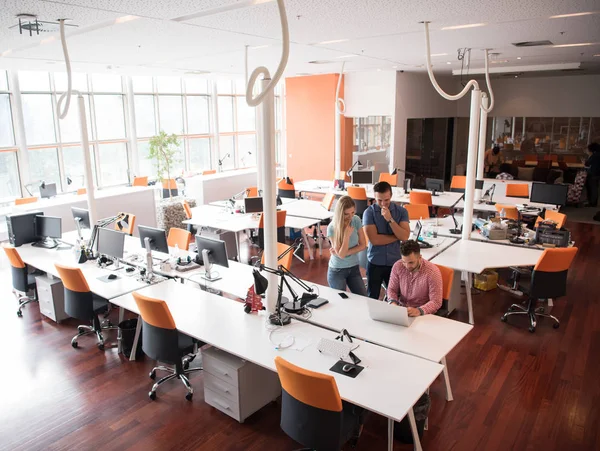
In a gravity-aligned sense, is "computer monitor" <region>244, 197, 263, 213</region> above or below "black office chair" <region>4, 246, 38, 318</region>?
above

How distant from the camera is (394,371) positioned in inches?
133

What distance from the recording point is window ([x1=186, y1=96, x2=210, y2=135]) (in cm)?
1458

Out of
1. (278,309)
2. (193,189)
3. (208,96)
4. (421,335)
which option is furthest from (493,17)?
(208,96)

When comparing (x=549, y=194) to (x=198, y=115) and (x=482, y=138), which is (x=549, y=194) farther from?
(x=198, y=115)

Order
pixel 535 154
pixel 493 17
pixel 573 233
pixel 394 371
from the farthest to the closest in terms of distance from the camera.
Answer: pixel 535 154 → pixel 573 233 → pixel 493 17 → pixel 394 371

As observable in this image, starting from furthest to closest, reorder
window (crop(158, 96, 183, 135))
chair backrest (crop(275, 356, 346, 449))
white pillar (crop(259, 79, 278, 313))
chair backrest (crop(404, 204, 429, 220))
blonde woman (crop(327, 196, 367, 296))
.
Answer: window (crop(158, 96, 183, 135)) < chair backrest (crop(404, 204, 429, 220)) < blonde woman (crop(327, 196, 367, 296)) < white pillar (crop(259, 79, 278, 313)) < chair backrest (crop(275, 356, 346, 449))

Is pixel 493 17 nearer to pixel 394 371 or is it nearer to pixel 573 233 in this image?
pixel 394 371

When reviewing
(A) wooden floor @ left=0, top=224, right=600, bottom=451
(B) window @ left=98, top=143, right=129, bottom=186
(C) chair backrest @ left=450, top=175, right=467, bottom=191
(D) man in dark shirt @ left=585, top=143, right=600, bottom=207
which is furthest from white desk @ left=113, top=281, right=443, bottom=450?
(D) man in dark shirt @ left=585, top=143, right=600, bottom=207

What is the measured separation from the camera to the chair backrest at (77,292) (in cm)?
506

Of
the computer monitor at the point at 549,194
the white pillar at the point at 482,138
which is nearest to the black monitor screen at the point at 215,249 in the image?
the white pillar at the point at 482,138

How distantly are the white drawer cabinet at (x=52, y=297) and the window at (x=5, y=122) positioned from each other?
19.7ft

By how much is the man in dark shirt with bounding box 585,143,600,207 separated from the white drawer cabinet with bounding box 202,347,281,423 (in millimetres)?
10833

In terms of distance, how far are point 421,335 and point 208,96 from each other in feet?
41.6

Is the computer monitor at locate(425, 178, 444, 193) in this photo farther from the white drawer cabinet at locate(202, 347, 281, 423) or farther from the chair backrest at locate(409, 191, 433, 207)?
the white drawer cabinet at locate(202, 347, 281, 423)
